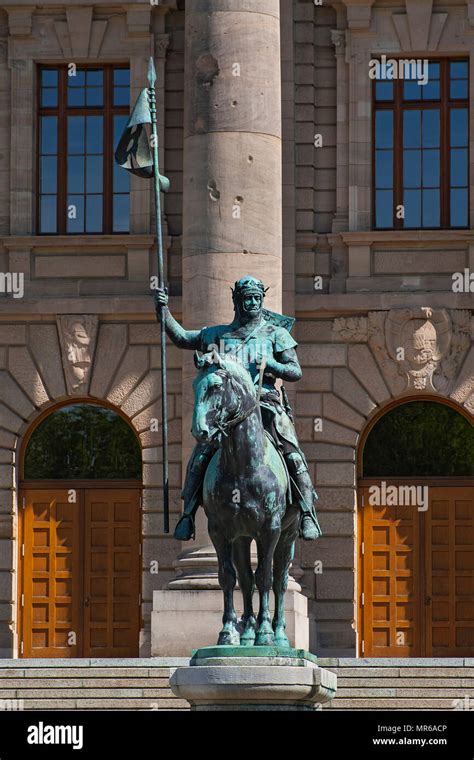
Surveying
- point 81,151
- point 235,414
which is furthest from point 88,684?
point 81,151

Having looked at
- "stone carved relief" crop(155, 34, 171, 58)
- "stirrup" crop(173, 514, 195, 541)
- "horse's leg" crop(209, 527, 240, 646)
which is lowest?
"horse's leg" crop(209, 527, 240, 646)

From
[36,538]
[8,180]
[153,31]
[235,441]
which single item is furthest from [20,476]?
[235,441]

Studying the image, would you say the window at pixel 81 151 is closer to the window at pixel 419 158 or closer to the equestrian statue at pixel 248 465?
the window at pixel 419 158

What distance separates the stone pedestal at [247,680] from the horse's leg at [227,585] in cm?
41

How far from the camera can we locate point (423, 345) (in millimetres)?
36812

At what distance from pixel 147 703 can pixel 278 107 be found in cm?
1011

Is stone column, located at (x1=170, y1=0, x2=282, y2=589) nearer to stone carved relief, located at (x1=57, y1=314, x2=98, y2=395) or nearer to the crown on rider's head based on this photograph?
stone carved relief, located at (x1=57, y1=314, x2=98, y2=395)

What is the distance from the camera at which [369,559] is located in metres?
36.9

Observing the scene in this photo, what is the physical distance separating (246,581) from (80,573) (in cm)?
1478

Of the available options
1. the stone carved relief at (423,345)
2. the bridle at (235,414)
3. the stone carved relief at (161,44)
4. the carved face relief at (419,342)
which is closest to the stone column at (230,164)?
the stone carved relief at (423,345)

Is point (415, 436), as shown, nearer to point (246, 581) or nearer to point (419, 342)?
point (419, 342)

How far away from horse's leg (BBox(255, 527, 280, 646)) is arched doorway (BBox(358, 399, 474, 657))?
14.4 metres

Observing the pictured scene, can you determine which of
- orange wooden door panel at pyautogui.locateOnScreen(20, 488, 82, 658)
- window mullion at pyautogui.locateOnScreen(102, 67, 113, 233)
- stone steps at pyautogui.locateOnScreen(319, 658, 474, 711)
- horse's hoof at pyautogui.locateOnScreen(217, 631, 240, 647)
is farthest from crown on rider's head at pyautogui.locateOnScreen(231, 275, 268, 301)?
window mullion at pyautogui.locateOnScreen(102, 67, 113, 233)

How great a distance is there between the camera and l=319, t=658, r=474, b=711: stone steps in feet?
90.0
